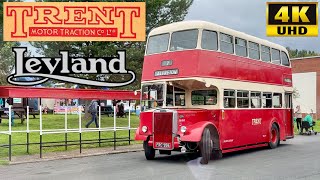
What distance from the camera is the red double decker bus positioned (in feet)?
45.8

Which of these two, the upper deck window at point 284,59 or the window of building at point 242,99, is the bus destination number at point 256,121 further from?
the upper deck window at point 284,59

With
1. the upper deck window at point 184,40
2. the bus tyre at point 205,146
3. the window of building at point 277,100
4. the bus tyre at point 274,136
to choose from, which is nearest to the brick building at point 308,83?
the window of building at point 277,100

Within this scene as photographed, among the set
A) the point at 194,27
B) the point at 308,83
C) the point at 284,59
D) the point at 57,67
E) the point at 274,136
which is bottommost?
the point at 274,136

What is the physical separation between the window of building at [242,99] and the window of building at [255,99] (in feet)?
1.29

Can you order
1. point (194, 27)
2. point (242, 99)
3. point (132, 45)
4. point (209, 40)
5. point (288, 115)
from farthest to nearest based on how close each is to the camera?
point (132, 45), point (288, 115), point (242, 99), point (209, 40), point (194, 27)

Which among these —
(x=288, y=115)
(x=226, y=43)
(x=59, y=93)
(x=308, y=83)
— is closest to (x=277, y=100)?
(x=288, y=115)

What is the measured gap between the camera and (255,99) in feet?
57.4

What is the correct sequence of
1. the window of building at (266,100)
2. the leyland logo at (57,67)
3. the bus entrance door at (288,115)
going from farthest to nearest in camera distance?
the bus entrance door at (288,115)
the window of building at (266,100)
the leyland logo at (57,67)

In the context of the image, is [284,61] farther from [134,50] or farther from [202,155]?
[134,50]

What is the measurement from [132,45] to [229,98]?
1783cm

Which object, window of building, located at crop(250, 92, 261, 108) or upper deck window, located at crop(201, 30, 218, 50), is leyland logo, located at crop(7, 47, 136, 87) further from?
window of building, located at crop(250, 92, 261, 108)

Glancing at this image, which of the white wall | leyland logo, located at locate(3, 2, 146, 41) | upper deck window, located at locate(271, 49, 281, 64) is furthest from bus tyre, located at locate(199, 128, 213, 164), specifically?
the white wall

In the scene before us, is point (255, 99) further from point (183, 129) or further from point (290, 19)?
point (183, 129)

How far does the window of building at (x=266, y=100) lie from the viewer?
59.6 feet
